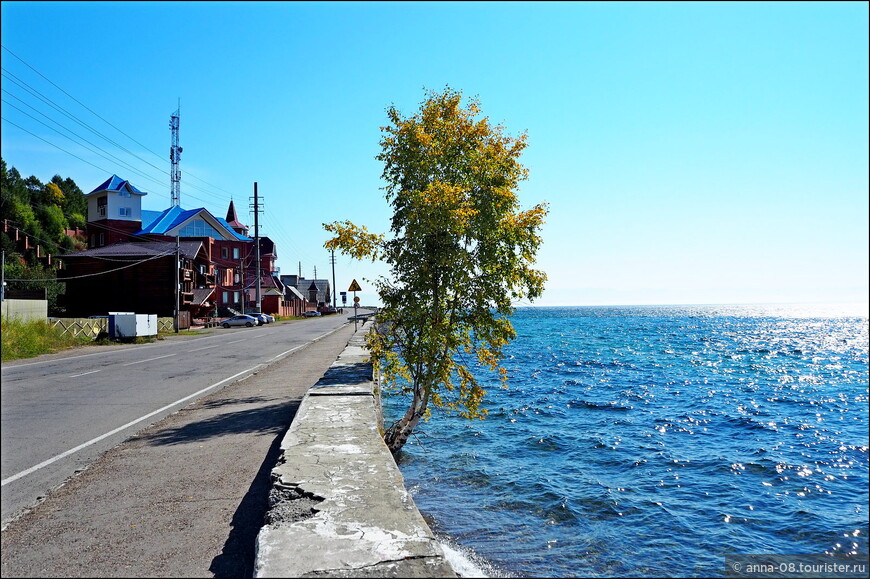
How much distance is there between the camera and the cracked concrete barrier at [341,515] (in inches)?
136

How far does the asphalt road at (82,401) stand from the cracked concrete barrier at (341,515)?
170cm


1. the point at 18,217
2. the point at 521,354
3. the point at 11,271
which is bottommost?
the point at 521,354

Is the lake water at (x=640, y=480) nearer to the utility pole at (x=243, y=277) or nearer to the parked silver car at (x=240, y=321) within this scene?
the parked silver car at (x=240, y=321)

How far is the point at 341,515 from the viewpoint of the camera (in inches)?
170

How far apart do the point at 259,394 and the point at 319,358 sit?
8230mm

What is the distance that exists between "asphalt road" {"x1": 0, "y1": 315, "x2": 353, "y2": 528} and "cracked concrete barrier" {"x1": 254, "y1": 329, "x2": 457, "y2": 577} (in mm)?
1702

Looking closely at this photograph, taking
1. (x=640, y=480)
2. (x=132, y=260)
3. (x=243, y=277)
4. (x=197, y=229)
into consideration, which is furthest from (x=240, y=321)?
(x=640, y=480)

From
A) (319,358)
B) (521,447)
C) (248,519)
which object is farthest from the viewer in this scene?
(319,358)

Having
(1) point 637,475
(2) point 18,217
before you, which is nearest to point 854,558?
(1) point 637,475

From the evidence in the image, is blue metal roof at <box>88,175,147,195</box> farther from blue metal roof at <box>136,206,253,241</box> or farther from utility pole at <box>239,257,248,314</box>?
utility pole at <box>239,257,248,314</box>

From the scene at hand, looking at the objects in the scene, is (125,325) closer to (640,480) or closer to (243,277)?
(640,480)

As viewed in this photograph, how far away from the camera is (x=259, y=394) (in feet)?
40.8

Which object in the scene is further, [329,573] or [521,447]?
[521,447]

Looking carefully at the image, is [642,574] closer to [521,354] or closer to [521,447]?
[521,447]
